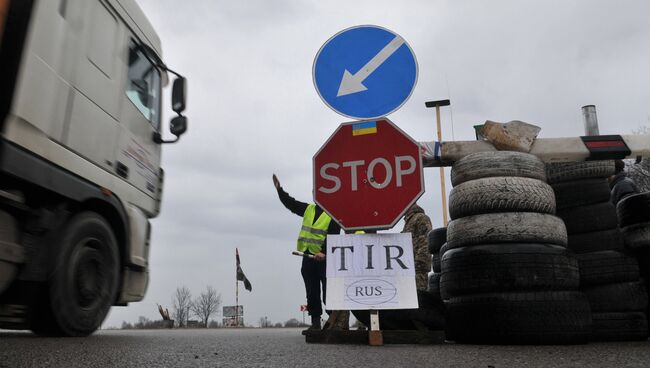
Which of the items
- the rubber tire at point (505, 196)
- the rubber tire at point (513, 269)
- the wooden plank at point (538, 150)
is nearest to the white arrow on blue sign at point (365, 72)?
the wooden plank at point (538, 150)

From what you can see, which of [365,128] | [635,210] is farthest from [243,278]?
[635,210]

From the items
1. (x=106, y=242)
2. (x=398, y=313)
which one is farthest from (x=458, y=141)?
(x=106, y=242)

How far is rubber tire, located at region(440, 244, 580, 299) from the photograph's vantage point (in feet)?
11.6

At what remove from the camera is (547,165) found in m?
4.65

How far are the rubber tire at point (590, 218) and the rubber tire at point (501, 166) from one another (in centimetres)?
61

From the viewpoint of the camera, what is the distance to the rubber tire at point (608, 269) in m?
4.01

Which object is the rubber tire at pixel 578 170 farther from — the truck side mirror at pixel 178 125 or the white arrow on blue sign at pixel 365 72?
the truck side mirror at pixel 178 125

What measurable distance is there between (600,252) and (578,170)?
751mm

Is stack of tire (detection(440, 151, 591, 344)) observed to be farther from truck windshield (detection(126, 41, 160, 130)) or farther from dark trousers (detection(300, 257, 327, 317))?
truck windshield (detection(126, 41, 160, 130))

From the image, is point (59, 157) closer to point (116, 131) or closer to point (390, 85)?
point (116, 131)

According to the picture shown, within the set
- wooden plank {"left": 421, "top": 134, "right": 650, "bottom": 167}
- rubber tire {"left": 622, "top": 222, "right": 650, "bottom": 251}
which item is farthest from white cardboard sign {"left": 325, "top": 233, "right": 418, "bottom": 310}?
rubber tire {"left": 622, "top": 222, "right": 650, "bottom": 251}

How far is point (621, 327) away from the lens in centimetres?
388

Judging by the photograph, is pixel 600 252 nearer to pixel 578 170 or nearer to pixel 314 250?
pixel 578 170

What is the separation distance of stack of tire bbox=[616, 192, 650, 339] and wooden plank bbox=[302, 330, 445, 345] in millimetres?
1762
